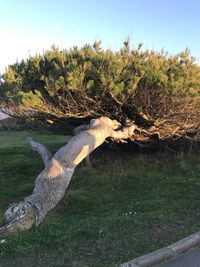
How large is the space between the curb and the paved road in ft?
0.26

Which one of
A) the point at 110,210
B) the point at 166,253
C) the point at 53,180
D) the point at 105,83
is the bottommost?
the point at 110,210

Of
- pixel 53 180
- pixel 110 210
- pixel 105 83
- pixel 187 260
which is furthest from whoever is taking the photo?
pixel 105 83

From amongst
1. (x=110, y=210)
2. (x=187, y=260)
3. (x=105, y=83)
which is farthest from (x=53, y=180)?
(x=187, y=260)

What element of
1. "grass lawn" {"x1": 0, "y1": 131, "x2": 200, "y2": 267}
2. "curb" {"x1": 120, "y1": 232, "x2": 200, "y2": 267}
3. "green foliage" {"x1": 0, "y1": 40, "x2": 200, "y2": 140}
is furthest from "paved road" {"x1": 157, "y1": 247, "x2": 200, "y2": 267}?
"green foliage" {"x1": 0, "y1": 40, "x2": 200, "y2": 140}

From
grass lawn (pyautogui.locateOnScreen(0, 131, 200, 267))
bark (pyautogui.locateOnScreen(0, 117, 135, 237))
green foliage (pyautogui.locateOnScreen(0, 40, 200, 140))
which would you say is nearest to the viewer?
grass lawn (pyautogui.locateOnScreen(0, 131, 200, 267))

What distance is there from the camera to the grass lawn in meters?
5.89

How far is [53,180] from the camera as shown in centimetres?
774

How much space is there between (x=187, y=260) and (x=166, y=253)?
303mm

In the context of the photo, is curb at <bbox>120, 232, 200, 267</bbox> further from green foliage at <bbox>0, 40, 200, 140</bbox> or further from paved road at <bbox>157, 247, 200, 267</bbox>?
green foliage at <bbox>0, 40, 200, 140</bbox>

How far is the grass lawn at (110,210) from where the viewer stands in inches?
232

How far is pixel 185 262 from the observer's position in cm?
567

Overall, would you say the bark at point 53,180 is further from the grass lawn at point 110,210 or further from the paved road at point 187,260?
the paved road at point 187,260

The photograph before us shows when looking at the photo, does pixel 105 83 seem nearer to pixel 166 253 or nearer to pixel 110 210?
pixel 110 210

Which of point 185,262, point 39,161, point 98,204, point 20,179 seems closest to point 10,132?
point 39,161
